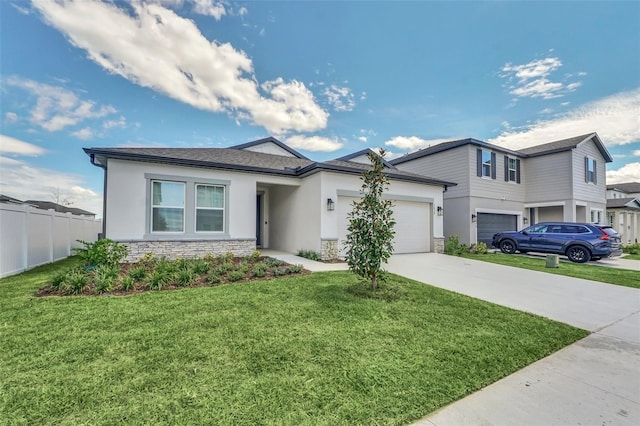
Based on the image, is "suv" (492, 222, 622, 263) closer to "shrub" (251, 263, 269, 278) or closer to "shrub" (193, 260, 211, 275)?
"shrub" (251, 263, 269, 278)

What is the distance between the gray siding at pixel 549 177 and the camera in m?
16.0

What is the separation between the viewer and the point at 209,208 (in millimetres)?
9961

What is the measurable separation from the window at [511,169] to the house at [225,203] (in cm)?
729

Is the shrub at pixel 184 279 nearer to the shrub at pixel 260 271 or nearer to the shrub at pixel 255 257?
the shrub at pixel 260 271

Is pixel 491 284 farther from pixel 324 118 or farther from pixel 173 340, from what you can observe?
pixel 324 118

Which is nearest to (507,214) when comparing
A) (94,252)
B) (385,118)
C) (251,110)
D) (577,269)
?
(577,269)

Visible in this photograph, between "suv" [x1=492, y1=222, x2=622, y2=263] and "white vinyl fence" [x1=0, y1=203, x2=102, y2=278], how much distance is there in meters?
18.8

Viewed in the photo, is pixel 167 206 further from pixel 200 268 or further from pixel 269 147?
pixel 269 147

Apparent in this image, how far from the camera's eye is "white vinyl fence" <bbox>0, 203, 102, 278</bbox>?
700cm

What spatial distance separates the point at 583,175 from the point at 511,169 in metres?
4.37

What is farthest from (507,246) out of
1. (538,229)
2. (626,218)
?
(626,218)

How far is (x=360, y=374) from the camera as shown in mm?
2779

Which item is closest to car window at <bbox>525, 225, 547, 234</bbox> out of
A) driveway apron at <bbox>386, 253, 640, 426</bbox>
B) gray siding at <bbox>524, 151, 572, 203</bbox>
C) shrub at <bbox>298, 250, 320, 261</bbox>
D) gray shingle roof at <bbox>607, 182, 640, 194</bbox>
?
gray siding at <bbox>524, 151, 572, 203</bbox>

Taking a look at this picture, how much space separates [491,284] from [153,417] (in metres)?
7.42
